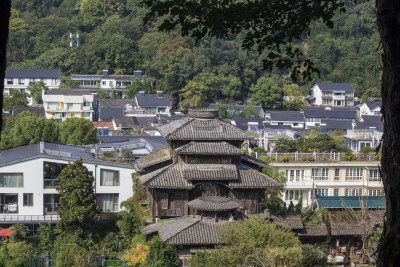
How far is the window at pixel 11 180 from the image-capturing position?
28.0 m

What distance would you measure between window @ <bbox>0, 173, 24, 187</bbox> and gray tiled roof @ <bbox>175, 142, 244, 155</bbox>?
7.12 metres

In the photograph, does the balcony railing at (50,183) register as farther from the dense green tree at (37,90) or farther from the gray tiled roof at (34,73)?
Result: the gray tiled roof at (34,73)

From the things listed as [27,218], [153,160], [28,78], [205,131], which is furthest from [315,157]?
[28,78]

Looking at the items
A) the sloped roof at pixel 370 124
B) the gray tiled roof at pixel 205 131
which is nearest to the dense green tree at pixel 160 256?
the gray tiled roof at pixel 205 131

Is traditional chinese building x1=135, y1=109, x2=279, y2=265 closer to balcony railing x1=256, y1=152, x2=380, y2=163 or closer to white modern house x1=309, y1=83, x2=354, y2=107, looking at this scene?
balcony railing x1=256, y1=152, x2=380, y2=163

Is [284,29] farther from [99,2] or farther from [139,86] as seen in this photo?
[99,2]

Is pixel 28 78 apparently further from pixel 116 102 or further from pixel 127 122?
pixel 127 122

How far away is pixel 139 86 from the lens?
70812mm

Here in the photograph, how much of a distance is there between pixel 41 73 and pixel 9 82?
3.37 metres

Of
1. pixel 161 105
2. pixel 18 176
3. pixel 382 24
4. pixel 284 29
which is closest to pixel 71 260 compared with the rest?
pixel 18 176

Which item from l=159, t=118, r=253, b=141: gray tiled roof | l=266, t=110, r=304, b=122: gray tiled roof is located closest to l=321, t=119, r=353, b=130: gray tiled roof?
l=266, t=110, r=304, b=122: gray tiled roof

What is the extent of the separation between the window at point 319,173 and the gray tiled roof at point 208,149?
527 inches

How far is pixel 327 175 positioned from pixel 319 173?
0.47 m

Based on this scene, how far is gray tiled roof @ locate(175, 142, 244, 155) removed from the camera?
2494 cm
